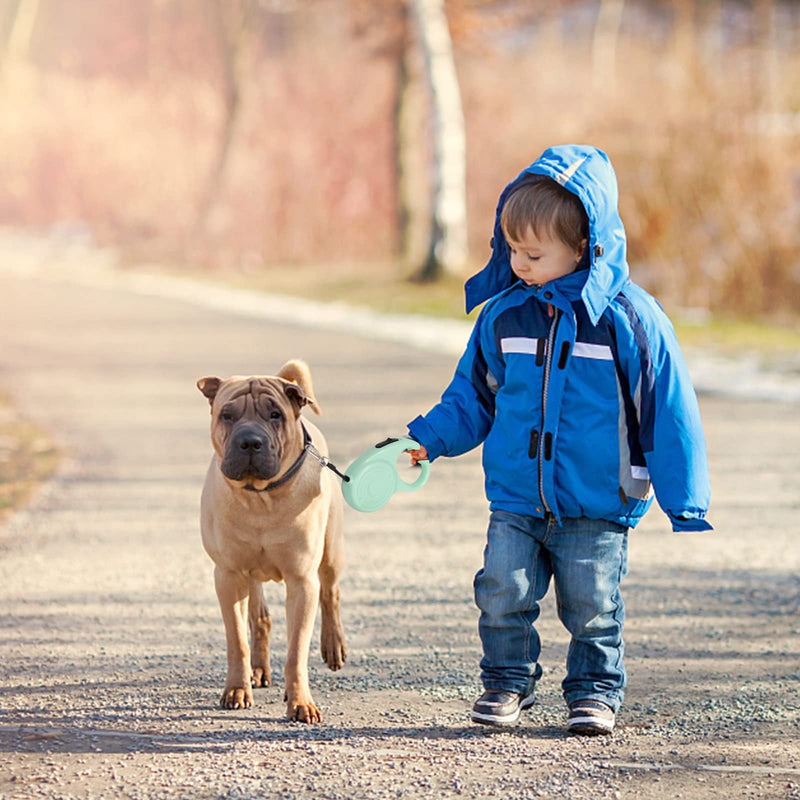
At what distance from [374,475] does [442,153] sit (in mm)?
17806

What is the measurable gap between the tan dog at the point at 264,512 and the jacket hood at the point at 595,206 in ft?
2.99

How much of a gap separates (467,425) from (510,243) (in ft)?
1.84

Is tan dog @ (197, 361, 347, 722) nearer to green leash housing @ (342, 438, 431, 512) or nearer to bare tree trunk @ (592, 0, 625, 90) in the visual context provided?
green leash housing @ (342, 438, 431, 512)

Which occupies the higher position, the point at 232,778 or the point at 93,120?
the point at 93,120

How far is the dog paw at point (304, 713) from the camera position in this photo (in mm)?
4152

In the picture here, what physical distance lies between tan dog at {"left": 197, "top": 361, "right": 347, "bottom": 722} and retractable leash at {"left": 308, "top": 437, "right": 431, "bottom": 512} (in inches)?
3.4

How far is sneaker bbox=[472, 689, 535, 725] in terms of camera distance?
13.4 ft

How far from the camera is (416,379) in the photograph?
12.2m

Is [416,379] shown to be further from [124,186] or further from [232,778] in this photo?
[124,186]

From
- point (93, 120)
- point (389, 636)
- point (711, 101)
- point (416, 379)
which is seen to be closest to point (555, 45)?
point (93, 120)

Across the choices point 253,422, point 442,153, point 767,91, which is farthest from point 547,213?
point 442,153

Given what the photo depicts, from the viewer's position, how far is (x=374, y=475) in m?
4.35

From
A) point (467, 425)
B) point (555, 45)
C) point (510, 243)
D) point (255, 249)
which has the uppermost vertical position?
point (555, 45)

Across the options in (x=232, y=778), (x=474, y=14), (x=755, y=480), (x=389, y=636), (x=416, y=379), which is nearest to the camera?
(x=232, y=778)
